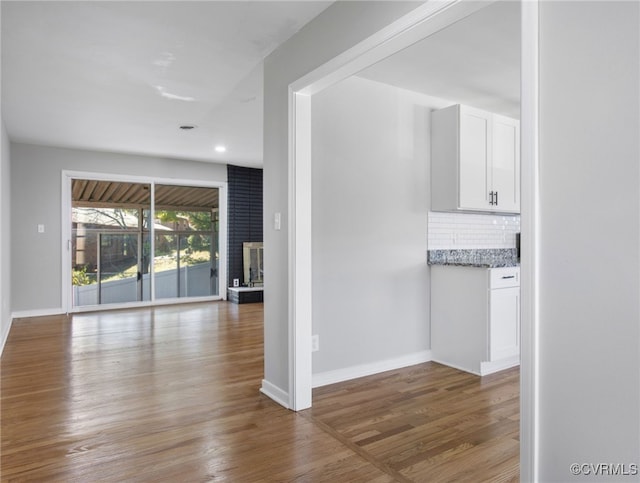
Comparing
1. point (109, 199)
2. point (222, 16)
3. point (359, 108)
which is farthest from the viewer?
point (109, 199)

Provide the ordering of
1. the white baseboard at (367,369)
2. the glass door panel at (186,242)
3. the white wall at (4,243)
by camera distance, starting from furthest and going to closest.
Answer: the glass door panel at (186,242), the white wall at (4,243), the white baseboard at (367,369)

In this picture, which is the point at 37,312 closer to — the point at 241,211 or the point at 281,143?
the point at 241,211

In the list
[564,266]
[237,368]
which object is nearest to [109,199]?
[237,368]

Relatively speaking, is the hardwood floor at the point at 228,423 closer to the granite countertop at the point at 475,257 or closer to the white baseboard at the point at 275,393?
the white baseboard at the point at 275,393

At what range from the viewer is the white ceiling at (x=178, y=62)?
8.38ft

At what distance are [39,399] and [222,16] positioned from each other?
111 inches

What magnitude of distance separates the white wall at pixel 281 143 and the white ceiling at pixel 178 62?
0.09 meters

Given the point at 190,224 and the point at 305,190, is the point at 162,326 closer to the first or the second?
the point at 190,224

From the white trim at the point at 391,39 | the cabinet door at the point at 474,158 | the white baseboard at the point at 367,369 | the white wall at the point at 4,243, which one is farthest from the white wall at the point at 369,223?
the white wall at the point at 4,243

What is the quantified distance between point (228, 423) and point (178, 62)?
2554mm

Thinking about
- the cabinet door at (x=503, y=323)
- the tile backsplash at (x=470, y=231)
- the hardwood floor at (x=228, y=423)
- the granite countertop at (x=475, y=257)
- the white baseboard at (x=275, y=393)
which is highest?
the tile backsplash at (x=470, y=231)

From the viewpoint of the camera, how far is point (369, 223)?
362 centimetres

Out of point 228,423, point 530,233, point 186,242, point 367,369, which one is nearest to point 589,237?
point 530,233

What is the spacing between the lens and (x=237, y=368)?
376 centimetres
